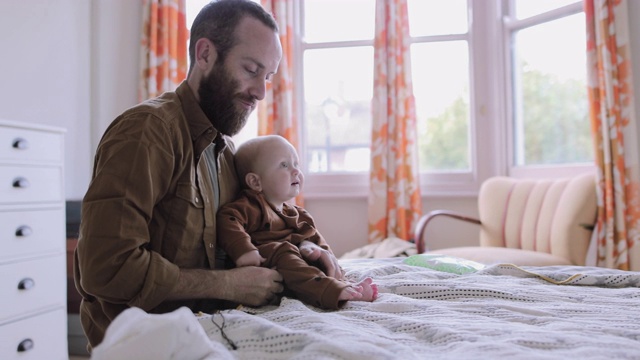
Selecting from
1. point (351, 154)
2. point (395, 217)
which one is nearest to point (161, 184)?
point (395, 217)

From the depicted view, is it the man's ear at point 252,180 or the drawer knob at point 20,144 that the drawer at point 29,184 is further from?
the man's ear at point 252,180

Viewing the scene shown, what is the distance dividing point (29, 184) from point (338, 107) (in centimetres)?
291

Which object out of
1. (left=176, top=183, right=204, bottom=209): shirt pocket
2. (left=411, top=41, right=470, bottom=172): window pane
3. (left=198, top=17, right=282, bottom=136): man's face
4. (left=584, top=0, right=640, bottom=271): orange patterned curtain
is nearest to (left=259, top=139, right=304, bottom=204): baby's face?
A: (left=198, top=17, right=282, bottom=136): man's face

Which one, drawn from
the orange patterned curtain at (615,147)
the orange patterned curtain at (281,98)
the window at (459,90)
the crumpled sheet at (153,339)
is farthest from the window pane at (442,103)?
the crumpled sheet at (153,339)

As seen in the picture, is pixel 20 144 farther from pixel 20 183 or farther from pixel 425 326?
pixel 425 326

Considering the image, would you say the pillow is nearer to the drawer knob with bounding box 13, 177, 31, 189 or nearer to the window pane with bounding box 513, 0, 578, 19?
the drawer knob with bounding box 13, 177, 31, 189

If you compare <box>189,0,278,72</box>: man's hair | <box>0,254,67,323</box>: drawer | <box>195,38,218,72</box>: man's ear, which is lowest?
<box>0,254,67,323</box>: drawer

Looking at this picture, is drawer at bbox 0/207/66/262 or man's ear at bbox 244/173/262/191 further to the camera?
drawer at bbox 0/207/66/262

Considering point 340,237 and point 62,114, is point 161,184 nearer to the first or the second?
point 62,114

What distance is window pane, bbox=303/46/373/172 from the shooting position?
4891 millimetres

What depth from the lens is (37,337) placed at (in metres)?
2.54

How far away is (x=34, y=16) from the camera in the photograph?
347 centimetres

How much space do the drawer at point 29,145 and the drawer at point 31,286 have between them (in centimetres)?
47

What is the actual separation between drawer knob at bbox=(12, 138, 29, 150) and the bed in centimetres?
176
